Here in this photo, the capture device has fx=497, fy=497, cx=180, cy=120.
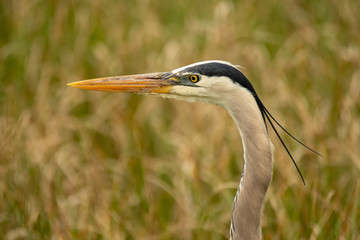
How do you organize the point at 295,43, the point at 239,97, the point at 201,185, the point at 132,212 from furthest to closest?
1. the point at 295,43
2. the point at 201,185
3. the point at 132,212
4. the point at 239,97

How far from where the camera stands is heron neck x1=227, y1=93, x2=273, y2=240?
1869mm

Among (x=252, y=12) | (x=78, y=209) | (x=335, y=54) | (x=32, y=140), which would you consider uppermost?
(x=252, y=12)

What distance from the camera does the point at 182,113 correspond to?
13.4ft

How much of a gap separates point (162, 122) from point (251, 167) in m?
2.39

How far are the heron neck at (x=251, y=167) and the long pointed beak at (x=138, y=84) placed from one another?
0.34 m

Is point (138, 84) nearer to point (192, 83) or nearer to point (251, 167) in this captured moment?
point (192, 83)

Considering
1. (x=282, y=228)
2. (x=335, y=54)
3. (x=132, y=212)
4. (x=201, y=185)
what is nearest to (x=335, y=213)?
(x=282, y=228)

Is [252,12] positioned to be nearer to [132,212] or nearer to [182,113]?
[182,113]

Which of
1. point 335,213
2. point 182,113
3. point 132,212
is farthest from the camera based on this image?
point 182,113

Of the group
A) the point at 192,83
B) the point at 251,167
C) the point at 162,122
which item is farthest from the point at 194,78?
the point at 162,122

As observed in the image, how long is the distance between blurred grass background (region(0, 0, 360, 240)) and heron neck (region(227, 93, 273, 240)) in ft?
2.24

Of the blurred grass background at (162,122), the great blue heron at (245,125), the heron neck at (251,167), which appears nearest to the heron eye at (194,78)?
the great blue heron at (245,125)

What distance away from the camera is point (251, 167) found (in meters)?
1.90

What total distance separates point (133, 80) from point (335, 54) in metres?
2.56
